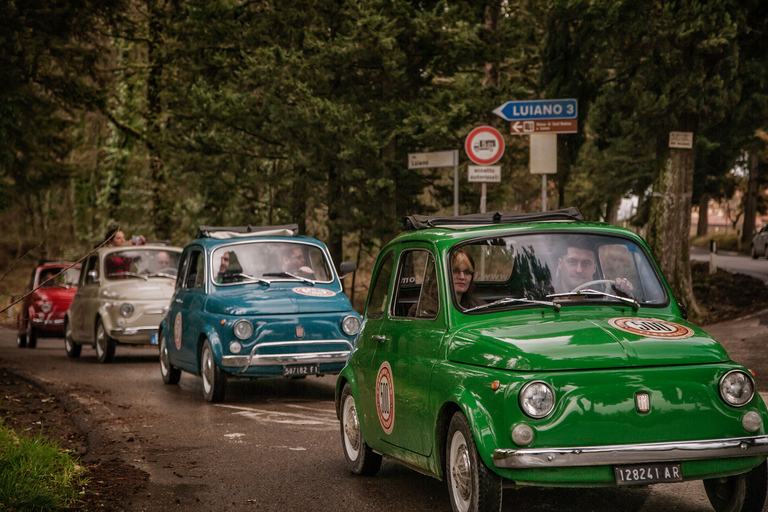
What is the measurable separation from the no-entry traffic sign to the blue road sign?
2.22 feet

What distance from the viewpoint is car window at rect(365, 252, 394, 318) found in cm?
726

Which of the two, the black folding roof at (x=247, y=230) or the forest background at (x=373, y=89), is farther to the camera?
the forest background at (x=373, y=89)

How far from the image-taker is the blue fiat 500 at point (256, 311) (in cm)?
1174

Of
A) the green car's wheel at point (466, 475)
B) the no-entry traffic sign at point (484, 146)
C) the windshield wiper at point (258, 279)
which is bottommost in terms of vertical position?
the green car's wheel at point (466, 475)

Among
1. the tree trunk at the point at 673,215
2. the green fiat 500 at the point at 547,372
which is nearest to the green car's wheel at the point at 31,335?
the tree trunk at the point at 673,215

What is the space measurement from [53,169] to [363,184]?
7736 millimetres

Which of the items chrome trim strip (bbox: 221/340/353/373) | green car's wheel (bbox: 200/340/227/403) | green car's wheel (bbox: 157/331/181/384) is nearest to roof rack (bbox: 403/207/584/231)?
chrome trim strip (bbox: 221/340/353/373)

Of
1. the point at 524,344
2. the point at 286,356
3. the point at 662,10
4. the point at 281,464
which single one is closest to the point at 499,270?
the point at 524,344

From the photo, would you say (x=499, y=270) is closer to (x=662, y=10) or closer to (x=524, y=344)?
(x=524, y=344)

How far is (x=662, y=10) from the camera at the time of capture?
16.9 meters

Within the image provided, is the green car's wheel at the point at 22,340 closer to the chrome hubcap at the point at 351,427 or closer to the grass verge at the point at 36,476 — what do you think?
the grass verge at the point at 36,476

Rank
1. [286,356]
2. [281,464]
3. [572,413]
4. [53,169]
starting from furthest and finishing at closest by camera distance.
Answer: [53,169]
[286,356]
[281,464]
[572,413]

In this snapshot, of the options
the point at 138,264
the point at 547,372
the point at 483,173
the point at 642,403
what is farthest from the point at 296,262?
the point at 642,403

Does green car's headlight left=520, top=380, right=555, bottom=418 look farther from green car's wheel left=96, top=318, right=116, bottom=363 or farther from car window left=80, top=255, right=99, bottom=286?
car window left=80, top=255, right=99, bottom=286
